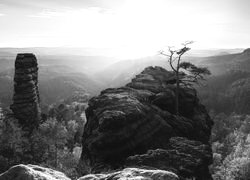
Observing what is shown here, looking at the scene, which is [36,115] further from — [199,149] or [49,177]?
[49,177]

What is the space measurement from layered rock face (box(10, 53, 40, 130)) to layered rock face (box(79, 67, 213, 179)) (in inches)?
1355

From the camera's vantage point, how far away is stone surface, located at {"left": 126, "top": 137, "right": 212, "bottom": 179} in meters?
28.2

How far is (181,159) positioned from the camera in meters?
30.2

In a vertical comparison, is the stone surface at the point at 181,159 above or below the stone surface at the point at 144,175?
below

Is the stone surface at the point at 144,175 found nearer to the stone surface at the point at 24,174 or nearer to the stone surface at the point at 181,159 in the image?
the stone surface at the point at 24,174

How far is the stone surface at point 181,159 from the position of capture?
2820 cm

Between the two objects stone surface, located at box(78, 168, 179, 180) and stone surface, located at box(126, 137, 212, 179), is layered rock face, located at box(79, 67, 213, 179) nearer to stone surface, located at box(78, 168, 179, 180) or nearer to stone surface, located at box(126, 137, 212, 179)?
stone surface, located at box(126, 137, 212, 179)

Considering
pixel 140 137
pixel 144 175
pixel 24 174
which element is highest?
pixel 144 175

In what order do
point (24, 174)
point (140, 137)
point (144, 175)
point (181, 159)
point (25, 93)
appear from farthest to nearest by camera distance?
point (25, 93) < point (140, 137) < point (181, 159) < point (24, 174) < point (144, 175)

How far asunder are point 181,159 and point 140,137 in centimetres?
928

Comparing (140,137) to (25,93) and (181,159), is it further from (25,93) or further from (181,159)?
(25,93)

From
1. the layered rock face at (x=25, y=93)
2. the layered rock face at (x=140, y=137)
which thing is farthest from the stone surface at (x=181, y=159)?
the layered rock face at (x=25, y=93)

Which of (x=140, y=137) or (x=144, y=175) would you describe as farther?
(x=140, y=137)

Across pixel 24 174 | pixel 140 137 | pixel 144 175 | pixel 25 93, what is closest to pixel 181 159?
pixel 140 137
